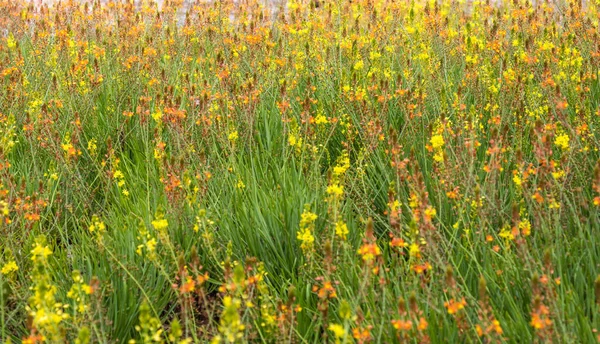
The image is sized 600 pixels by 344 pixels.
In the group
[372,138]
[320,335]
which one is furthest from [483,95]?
[320,335]

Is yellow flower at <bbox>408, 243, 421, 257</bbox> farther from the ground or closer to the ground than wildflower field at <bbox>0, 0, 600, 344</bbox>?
farther from the ground

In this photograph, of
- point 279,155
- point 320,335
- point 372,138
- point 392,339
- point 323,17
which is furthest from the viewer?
point 323,17

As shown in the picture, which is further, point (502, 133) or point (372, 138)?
point (372, 138)

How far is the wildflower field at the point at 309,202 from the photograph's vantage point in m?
2.16

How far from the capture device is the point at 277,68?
17.7 feet

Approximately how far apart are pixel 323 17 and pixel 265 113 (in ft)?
8.57

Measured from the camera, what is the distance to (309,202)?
3.21m

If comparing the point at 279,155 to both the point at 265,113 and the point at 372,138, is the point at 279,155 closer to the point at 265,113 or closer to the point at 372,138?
the point at 265,113

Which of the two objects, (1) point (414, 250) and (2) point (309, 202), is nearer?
(1) point (414, 250)

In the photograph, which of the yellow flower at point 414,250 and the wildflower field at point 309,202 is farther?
the wildflower field at point 309,202

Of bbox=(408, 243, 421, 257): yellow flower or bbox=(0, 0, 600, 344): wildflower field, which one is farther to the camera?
bbox=(0, 0, 600, 344): wildflower field

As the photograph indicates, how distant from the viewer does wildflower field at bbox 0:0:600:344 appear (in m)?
2.16

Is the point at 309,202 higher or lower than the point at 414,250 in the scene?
lower

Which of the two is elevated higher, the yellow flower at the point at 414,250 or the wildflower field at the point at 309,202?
the yellow flower at the point at 414,250
